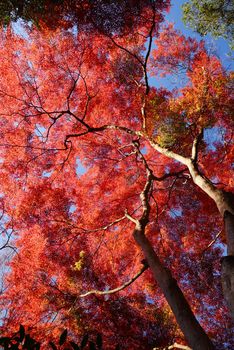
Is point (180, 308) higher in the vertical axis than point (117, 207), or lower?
lower

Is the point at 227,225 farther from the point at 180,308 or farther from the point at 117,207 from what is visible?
the point at 117,207

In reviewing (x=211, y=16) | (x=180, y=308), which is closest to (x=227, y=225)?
(x=180, y=308)

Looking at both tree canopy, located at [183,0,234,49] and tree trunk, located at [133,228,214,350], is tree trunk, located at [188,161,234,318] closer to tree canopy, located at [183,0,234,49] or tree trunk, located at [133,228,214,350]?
tree trunk, located at [133,228,214,350]

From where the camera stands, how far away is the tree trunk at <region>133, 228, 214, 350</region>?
394 cm

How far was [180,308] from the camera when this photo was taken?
Answer: 14.2 feet

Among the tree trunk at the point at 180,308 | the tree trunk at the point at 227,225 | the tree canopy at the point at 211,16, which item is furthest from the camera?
the tree canopy at the point at 211,16

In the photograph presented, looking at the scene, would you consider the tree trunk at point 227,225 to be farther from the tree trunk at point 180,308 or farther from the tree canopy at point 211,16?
the tree canopy at point 211,16

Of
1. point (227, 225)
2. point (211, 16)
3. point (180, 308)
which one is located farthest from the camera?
point (211, 16)

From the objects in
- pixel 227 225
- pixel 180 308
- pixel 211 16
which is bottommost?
pixel 180 308

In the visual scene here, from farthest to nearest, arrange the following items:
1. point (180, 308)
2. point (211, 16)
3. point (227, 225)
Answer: point (211, 16) → point (227, 225) → point (180, 308)

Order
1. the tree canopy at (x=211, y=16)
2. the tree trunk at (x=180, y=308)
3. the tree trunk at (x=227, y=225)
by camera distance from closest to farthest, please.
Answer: the tree trunk at (x=227, y=225) → the tree trunk at (x=180, y=308) → the tree canopy at (x=211, y=16)

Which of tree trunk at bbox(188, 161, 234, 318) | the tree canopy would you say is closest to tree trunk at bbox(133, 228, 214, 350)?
tree trunk at bbox(188, 161, 234, 318)

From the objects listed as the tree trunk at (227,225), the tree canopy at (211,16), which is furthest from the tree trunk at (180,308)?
the tree canopy at (211,16)

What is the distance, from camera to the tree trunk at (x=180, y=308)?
12.9ft
